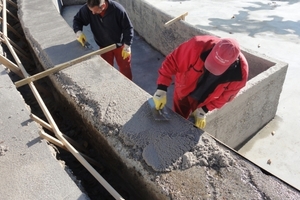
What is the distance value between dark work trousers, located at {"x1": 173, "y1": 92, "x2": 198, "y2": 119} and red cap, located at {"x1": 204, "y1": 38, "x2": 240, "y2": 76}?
91 cm

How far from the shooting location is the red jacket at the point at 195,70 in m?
3.01

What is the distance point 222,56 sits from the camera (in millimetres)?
2695

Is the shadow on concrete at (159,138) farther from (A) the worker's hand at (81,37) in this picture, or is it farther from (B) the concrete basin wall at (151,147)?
(A) the worker's hand at (81,37)

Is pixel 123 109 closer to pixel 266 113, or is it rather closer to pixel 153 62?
pixel 266 113

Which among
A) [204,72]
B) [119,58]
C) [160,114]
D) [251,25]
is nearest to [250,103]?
[204,72]

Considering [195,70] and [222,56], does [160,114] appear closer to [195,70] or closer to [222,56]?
[195,70]

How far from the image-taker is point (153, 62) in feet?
22.0

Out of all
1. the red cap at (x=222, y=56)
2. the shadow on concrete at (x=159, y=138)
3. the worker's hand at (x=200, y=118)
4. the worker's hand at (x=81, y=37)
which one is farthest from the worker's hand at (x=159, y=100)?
the worker's hand at (x=81, y=37)

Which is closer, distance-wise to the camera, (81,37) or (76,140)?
(76,140)

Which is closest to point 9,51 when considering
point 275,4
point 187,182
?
point 187,182

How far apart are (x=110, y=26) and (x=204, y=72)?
7.07 feet

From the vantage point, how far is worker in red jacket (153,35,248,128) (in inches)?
108

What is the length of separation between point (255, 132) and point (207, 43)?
239cm

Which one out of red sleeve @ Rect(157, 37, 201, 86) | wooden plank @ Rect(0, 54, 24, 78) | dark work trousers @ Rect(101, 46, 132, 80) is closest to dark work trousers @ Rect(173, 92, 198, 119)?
red sleeve @ Rect(157, 37, 201, 86)
